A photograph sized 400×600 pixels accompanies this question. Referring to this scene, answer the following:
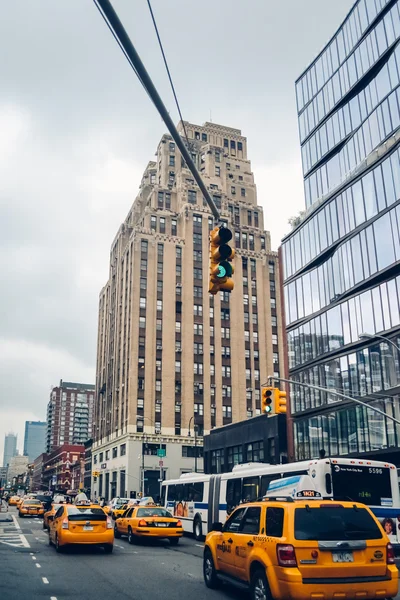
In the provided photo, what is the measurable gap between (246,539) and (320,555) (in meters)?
2.05

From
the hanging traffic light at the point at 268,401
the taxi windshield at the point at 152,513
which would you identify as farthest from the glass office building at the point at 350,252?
the taxi windshield at the point at 152,513

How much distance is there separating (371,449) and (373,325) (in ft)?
26.6

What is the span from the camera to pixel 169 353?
84.1 meters

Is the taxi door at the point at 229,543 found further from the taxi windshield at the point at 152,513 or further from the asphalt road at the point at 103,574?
the taxi windshield at the point at 152,513

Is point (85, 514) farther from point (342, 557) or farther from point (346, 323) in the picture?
point (346, 323)

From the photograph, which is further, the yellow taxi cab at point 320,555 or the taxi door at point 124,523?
the taxi door at point 124,523

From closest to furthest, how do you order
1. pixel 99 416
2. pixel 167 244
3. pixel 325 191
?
pixel 325 191, pixel 167 244, pixel 99 416

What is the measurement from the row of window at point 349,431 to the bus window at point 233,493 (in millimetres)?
15795

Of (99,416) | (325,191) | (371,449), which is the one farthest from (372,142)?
(99,416)

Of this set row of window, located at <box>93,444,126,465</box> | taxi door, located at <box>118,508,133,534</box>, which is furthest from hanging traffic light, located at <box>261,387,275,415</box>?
row of window, located at <box>93,444,126,465</box>

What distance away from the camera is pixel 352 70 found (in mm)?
48781

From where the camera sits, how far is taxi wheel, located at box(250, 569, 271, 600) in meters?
9.26

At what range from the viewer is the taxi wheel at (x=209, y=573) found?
12312mm

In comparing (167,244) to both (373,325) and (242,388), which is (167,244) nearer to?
(242,388)
